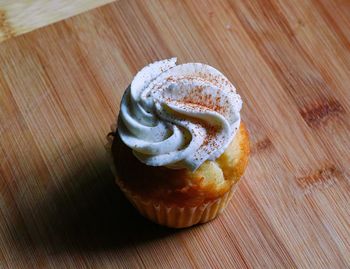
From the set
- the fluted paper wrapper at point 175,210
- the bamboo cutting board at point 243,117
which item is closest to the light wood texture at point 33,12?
the bamboo cutting board at point 243,117

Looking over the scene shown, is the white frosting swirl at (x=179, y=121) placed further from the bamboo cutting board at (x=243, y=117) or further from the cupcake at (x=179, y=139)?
the bamboo cutting board at (x=243, y=117)

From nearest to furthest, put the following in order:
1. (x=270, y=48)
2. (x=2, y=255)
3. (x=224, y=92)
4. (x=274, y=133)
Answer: (x=224, y=92) < (x=2, y=255) < (x=274, y=133) < (x=270, y=48)

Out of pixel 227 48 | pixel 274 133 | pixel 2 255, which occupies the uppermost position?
pixel 227 48

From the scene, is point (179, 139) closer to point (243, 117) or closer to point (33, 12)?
point (243, 117)

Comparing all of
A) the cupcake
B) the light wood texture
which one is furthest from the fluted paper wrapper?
the light wood texture

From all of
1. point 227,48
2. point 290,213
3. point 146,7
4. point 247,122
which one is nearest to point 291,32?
point 227,48

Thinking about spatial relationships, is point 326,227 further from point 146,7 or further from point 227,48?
point 146,7

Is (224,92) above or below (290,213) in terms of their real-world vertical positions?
above
